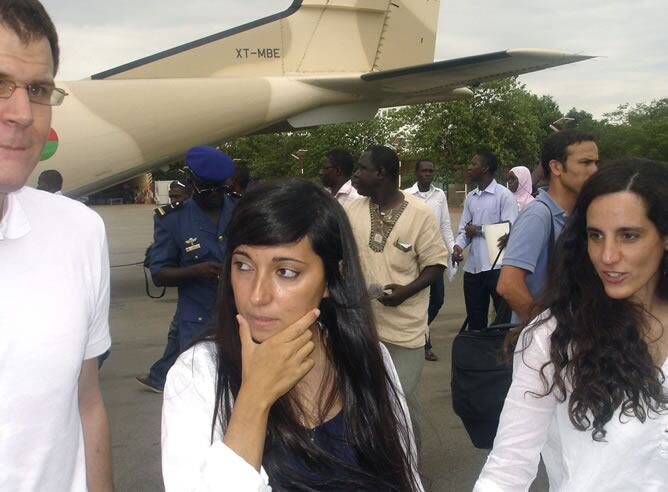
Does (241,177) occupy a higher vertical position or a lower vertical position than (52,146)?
lower

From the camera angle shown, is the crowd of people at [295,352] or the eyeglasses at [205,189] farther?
the eyeglasses at [205,189]

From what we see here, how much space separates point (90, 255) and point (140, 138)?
8.22 meters

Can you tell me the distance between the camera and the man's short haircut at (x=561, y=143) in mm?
3377

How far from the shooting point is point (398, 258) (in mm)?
3932

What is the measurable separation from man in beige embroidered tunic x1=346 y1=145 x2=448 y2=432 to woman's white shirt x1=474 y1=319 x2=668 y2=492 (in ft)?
6.50

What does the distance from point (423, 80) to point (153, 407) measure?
23.8ft

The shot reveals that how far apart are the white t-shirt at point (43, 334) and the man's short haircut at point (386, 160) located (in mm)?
2583

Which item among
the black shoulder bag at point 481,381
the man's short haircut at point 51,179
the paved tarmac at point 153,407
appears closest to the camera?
the black shoulder bag at point 481,381

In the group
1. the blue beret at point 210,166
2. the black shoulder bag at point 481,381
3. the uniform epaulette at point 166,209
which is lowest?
the black shoulder bag at point 481,381

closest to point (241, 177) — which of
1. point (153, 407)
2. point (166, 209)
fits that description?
point (153, 407)

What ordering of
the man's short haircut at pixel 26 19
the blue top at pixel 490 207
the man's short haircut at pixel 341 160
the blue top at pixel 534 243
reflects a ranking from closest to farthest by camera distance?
the man's short haircut at pixel 26 19, the blue top at pixel 534 243, the blue top at pixel 490 207, the man's short haircut at pixel 341 160

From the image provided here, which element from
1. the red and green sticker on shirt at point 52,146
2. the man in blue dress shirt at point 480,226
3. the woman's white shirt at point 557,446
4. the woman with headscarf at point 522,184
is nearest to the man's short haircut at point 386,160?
the man in blue dress shirt at point 480,226

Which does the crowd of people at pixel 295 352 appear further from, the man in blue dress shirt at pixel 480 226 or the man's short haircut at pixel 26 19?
the man in blue dress shirt at pixel 480 226

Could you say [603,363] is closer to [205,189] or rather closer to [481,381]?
[481,381]
